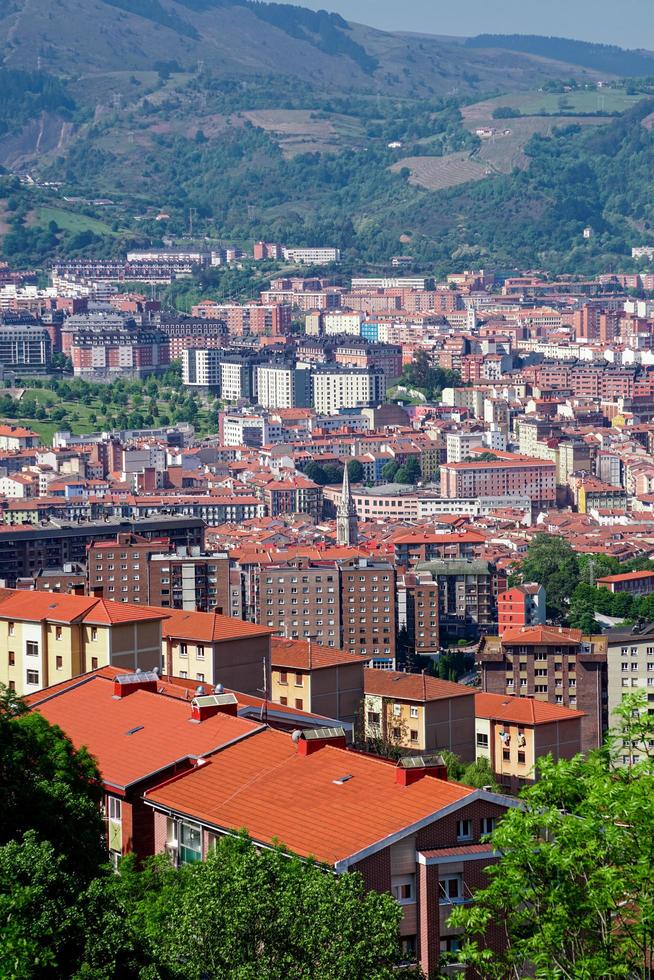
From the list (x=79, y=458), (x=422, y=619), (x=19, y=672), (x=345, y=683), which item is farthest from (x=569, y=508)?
(x=19, y=672)

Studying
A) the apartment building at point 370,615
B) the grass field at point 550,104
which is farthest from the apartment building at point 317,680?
the grass field at point 550,104

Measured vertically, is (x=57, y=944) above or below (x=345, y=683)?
above

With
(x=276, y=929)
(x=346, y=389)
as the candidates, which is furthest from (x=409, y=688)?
(x=346, y=389)

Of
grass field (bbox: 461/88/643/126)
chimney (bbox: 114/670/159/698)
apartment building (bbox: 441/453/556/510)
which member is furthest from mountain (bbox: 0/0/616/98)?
chimney (bbox: 114/670/159/698)

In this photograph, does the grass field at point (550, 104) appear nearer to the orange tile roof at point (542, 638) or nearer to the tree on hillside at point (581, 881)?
the orange tile roof at point (542, 638)

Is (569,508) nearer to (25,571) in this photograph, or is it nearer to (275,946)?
(25,571)

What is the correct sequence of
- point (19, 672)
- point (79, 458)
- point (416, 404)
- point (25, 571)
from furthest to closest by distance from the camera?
1. point (416, 404)
2. point (79, 458)
3. point (25, 571)
4. point (19, 672)

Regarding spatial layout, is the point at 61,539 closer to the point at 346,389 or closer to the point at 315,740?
the point at 315,740
